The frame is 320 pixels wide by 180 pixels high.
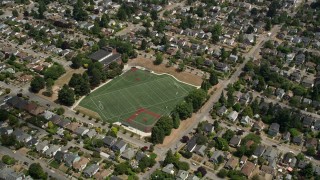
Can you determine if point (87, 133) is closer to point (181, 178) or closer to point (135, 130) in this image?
point (135, 130)

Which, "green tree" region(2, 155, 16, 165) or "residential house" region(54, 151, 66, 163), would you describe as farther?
"residential house" region(54, 151, 66, 163)

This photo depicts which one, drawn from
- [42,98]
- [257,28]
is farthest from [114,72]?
[257,28]

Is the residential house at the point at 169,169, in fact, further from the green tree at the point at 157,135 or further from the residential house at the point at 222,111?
the residential house at the point at 222,111

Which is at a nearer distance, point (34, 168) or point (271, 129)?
point (34, 168)

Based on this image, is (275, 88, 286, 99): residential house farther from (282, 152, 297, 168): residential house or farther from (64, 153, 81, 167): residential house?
(64, 153, 81, 167): residential house

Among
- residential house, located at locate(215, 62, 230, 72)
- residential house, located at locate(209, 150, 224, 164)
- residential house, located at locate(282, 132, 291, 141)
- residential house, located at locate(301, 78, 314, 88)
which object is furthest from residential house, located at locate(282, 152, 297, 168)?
residential house, located at locate(215, 62, 230, 72)

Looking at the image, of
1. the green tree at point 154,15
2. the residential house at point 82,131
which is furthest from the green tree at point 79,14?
the residential house at point 82,131
